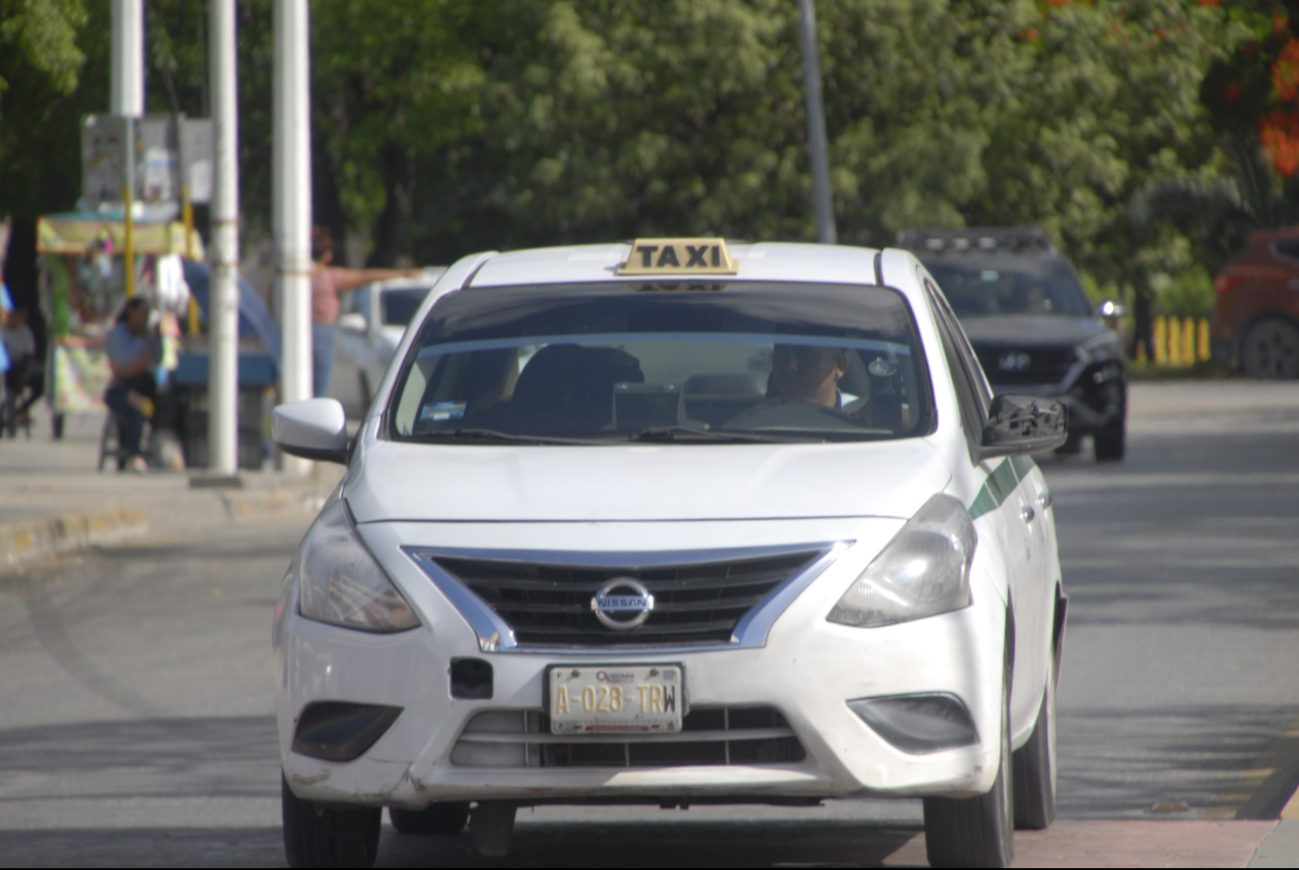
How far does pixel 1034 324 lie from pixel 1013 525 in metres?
13.9

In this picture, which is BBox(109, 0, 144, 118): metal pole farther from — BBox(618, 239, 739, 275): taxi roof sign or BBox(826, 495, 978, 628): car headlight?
BBox(826, 495, 978, 628): car headlight

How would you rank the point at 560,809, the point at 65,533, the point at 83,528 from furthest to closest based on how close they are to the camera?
1. the point at 83,528
2. the point at 65,533
3. the point at 560,809

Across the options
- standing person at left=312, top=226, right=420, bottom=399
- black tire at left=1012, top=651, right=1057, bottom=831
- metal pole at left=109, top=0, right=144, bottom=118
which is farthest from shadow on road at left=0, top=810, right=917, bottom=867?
standing person at left=312, top=226, right=420, bottom=399

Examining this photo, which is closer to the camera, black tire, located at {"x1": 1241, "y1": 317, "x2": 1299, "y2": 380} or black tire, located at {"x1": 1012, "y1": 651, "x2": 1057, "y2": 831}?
black tire, located at {"x1": 1012, "y1": 651, "x2": 1057, "y2": 831}

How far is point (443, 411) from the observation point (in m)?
5.62

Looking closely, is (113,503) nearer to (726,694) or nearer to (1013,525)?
(1013,525)

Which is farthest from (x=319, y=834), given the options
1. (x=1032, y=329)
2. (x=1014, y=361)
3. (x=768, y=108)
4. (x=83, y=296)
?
(x=768, y=108)

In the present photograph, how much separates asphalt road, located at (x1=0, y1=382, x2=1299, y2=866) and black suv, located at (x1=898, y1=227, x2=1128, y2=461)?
3211 mm

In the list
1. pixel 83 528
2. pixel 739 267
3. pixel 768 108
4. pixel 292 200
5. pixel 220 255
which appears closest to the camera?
pixel 739 267

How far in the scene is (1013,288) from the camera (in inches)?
781

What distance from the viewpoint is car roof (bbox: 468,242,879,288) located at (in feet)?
19.4

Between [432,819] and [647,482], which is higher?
[647,482]

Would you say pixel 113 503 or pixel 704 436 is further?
pixel 113 503

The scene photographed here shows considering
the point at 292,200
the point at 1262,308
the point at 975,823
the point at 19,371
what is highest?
the point at 292,200
